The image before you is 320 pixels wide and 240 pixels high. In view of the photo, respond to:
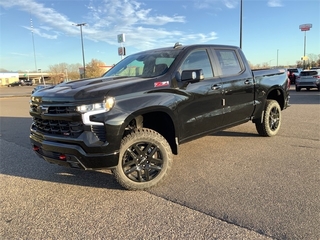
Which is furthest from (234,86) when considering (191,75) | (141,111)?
(141,111)

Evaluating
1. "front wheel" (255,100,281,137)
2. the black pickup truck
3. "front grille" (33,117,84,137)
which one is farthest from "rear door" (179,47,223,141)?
"front wheel" (255,100,281,137)

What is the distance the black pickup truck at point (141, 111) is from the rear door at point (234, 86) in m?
0.02

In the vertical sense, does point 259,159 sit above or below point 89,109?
below

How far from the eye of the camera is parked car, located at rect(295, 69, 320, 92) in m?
17.9

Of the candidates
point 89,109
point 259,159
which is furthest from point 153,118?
point 259,159

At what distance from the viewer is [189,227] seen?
2.78 metres

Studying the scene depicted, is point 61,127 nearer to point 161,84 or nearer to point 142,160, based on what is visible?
point 142,160

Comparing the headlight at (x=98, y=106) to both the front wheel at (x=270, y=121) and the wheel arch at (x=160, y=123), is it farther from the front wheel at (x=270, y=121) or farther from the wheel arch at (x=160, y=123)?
the front wheel at (x=270, y=121)

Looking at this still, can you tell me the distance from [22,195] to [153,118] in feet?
6.87

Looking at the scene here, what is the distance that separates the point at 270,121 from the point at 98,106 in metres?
4.34

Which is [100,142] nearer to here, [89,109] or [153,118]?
[89,109]

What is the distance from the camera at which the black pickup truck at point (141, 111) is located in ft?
10.8

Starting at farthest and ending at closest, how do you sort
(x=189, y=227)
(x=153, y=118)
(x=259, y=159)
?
1. (x=259, y=159)
2. (x=153, y=118)
3. (x=189, y=227)

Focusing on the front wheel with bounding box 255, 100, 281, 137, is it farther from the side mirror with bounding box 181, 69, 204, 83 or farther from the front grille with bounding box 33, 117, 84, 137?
the front grille with bounding box 33, 117, 84, 137
